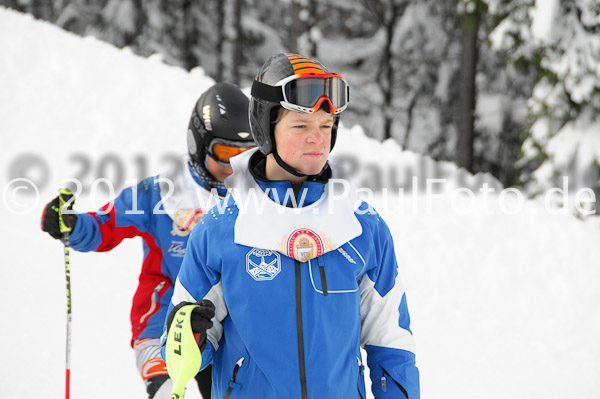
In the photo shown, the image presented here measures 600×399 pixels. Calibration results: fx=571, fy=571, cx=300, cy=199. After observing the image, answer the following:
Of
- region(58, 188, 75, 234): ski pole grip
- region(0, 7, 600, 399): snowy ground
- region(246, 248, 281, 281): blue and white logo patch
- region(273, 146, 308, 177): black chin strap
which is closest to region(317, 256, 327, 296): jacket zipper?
region(246, 248, 281, 281): blue and white logo patch

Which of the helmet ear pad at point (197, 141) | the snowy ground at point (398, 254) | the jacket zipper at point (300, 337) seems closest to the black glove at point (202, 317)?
the jacket zipper at point (300, 337)

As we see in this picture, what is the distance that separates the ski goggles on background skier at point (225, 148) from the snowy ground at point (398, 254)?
2687 mm

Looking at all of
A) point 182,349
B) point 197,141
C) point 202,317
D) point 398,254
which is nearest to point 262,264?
point 202,317

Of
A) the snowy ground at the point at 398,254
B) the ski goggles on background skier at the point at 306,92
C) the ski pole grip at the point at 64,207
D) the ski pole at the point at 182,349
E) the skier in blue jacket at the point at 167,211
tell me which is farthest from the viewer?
the snowy ground at the point at 398,254

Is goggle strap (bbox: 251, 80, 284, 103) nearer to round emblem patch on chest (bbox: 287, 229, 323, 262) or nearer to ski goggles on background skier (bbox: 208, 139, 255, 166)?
round emblem patch on chest (bbox: 287, 229, 323, 262)

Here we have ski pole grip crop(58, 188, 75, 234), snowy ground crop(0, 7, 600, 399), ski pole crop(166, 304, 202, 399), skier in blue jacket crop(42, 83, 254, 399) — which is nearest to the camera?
ski pole crop(166, 304, 202, 399)

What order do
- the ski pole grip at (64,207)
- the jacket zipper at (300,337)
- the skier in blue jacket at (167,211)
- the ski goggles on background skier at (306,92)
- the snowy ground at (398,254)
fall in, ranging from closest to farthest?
the jacket zipper at (300,337) < the ski goggles on background skier at (306,92) < the ski pole grip at (64,207) < the skier in blue jacket at (167,211) < the snowy ground at (398,254)

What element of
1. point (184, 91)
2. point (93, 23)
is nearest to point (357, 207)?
point (184, 91)

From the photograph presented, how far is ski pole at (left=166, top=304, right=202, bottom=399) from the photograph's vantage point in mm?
1935

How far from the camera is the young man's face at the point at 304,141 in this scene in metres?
2.17

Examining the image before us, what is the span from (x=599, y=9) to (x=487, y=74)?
978 cm

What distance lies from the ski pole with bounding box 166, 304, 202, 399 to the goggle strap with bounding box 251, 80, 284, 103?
0.83m

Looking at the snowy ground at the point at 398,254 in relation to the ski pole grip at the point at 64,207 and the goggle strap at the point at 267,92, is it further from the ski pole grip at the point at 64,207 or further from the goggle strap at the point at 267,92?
the goggle strap at the point at 267,92

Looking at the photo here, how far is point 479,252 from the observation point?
774 cm
